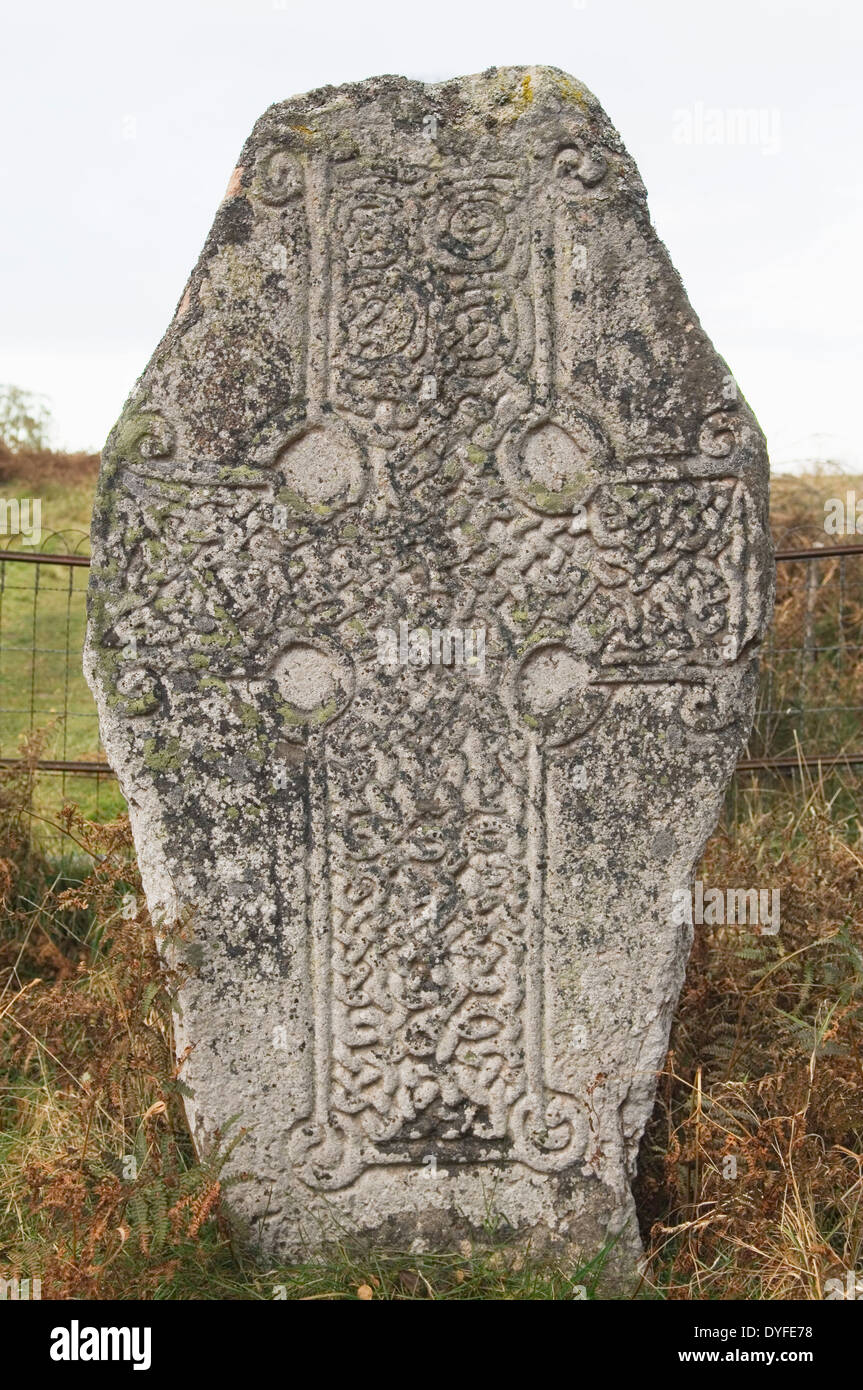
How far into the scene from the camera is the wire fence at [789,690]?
581 cm

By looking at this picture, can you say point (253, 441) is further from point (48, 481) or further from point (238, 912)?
point (48, 481)

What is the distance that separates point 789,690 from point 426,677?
368 cm

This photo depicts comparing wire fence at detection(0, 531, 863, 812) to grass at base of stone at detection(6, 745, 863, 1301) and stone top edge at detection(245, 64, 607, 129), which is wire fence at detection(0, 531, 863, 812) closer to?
grass at base of stone at detection(6, 745, 863, 1301)

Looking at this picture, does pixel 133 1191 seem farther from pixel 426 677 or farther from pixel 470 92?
pixel 470 92

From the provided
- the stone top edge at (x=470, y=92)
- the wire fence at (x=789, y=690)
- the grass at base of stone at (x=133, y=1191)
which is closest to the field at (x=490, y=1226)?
the grass at base of stone at (x=133, y=1191)

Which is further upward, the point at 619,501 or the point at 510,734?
the point at 619,501

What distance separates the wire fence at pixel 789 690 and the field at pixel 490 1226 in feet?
3.83

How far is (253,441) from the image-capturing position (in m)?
3.20

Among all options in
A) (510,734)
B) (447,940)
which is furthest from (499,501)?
(447,940)

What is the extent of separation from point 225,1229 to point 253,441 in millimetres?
1792

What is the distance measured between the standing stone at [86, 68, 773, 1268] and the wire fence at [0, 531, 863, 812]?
2213 mm

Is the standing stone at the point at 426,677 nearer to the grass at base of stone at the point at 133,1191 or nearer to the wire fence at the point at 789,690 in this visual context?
the grass at base of stone at the point at 133,1191

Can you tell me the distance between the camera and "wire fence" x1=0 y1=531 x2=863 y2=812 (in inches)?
229

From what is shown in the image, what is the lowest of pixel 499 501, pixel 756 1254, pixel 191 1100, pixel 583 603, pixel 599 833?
pixel 756 1254
